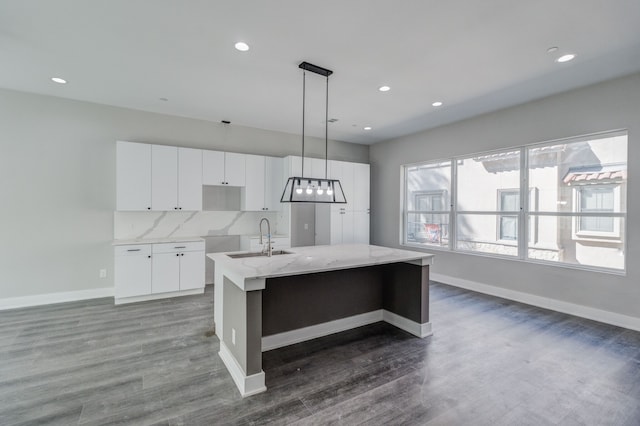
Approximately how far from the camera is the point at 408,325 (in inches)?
133

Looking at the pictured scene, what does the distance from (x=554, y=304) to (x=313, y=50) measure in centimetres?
449

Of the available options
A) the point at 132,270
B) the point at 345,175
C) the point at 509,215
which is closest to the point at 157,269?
the point at 132,270

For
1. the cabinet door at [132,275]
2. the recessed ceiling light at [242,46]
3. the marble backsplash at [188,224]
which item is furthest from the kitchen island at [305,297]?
the marble backsplash at [188,224]

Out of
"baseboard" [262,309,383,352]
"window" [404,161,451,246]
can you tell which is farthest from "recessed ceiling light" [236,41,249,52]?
"window" [404,161,451,246]

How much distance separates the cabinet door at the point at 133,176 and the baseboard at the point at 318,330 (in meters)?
3.00

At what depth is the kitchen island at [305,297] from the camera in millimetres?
2279

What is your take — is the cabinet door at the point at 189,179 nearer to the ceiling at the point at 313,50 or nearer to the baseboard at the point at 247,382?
the ceiling at the point at 313,50

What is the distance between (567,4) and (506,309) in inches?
138

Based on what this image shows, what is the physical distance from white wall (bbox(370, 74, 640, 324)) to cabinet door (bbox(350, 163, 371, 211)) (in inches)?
28.0

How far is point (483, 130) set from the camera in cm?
489

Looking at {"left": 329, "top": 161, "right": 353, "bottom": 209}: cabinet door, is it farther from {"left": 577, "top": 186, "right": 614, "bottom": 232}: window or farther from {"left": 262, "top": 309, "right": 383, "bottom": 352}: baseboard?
{"left": 577, "top": 186, "right": 614, "bottom": 232}: window

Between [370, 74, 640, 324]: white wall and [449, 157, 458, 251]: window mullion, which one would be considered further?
[449, 157, 458, 251]: window mullion

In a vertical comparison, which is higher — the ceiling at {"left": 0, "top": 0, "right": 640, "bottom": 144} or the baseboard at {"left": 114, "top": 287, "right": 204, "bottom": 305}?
the ceiling at {"left": 0, "top": 0, "right": 640, "bottom": 144}

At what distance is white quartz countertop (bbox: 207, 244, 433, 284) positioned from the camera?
7.81 feet
